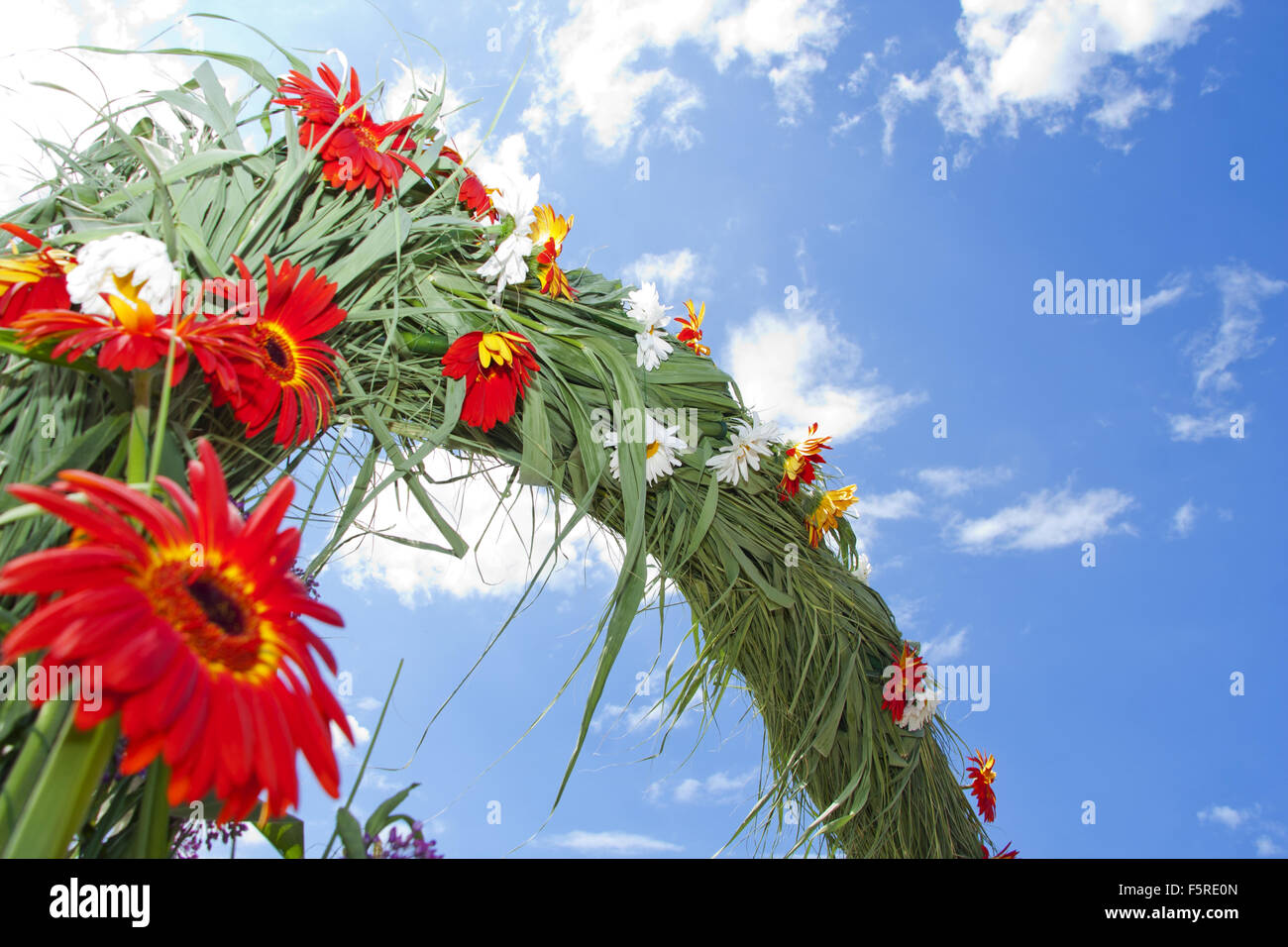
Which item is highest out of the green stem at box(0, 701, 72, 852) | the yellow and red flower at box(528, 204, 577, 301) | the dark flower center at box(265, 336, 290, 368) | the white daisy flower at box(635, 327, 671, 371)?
the yellow and red flower at box(528, 204, 577, 301)

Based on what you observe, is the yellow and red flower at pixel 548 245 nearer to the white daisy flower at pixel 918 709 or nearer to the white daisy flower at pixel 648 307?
the white daisy flower at pixel 648 307

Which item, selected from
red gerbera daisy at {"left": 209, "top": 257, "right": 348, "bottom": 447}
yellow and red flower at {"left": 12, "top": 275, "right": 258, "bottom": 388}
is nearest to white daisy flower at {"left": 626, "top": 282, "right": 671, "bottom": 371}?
red gerbera daisy at {"left": 209, "top": 257, "right": 348, "bottom": 447}

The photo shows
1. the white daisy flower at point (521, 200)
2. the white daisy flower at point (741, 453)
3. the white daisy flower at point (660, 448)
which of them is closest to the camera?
the white daisy flower at point (521, 200)

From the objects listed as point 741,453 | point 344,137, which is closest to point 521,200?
point 344,137

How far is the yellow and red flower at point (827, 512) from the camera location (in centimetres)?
155

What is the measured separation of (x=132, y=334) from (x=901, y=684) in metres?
1.47

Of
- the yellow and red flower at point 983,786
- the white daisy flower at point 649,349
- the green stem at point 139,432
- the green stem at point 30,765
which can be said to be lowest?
the yellow and red flower at point 983,786

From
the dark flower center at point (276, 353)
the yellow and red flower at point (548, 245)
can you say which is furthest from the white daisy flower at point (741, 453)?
the dark flower center at point (276, 353)

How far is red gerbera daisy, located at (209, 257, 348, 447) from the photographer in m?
0.76

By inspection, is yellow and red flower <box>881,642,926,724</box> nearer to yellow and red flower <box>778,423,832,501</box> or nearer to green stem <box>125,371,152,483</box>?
yellow and red flower <box>778,423,832,501</box>

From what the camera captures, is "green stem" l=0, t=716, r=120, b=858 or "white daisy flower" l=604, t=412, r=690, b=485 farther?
"white daisy flower" l=604, t=412, r=690, b=485
